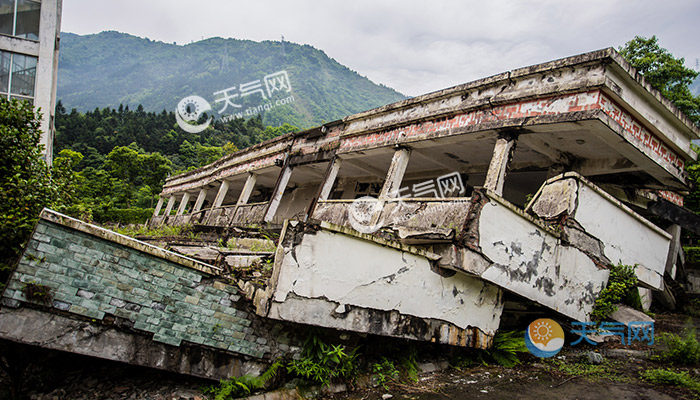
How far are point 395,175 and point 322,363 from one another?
440cm

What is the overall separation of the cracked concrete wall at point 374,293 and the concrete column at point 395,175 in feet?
9.26

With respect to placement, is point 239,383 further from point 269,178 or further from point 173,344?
point 269,178

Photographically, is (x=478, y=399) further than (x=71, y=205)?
No

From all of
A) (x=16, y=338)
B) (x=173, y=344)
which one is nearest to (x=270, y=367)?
(x=173, y=344)

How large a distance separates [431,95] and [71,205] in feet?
21.1

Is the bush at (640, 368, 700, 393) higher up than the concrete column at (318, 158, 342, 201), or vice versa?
the concrete column at (318, 158, 342, 201)

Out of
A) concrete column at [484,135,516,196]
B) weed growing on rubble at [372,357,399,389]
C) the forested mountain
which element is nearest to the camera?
weed growing on rubble at [372,357,399,389]

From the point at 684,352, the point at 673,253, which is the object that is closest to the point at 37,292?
the point at 684,352

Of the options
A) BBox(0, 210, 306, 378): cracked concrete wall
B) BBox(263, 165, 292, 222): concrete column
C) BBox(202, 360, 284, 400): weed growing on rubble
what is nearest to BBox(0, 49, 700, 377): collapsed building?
BBox(0, 210, 306, 378): cracked concrete wall

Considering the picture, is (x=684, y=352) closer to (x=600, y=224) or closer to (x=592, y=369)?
(x=592, y=369)

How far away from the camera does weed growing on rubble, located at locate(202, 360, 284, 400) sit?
11.5ft

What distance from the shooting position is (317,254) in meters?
3.77

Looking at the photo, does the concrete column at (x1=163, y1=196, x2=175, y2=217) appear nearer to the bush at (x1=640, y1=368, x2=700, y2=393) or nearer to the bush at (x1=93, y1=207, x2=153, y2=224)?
the bush at (x1=93, y1=207, x2=153, y2=224)

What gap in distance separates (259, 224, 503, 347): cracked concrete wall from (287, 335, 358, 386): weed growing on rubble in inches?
12.8
